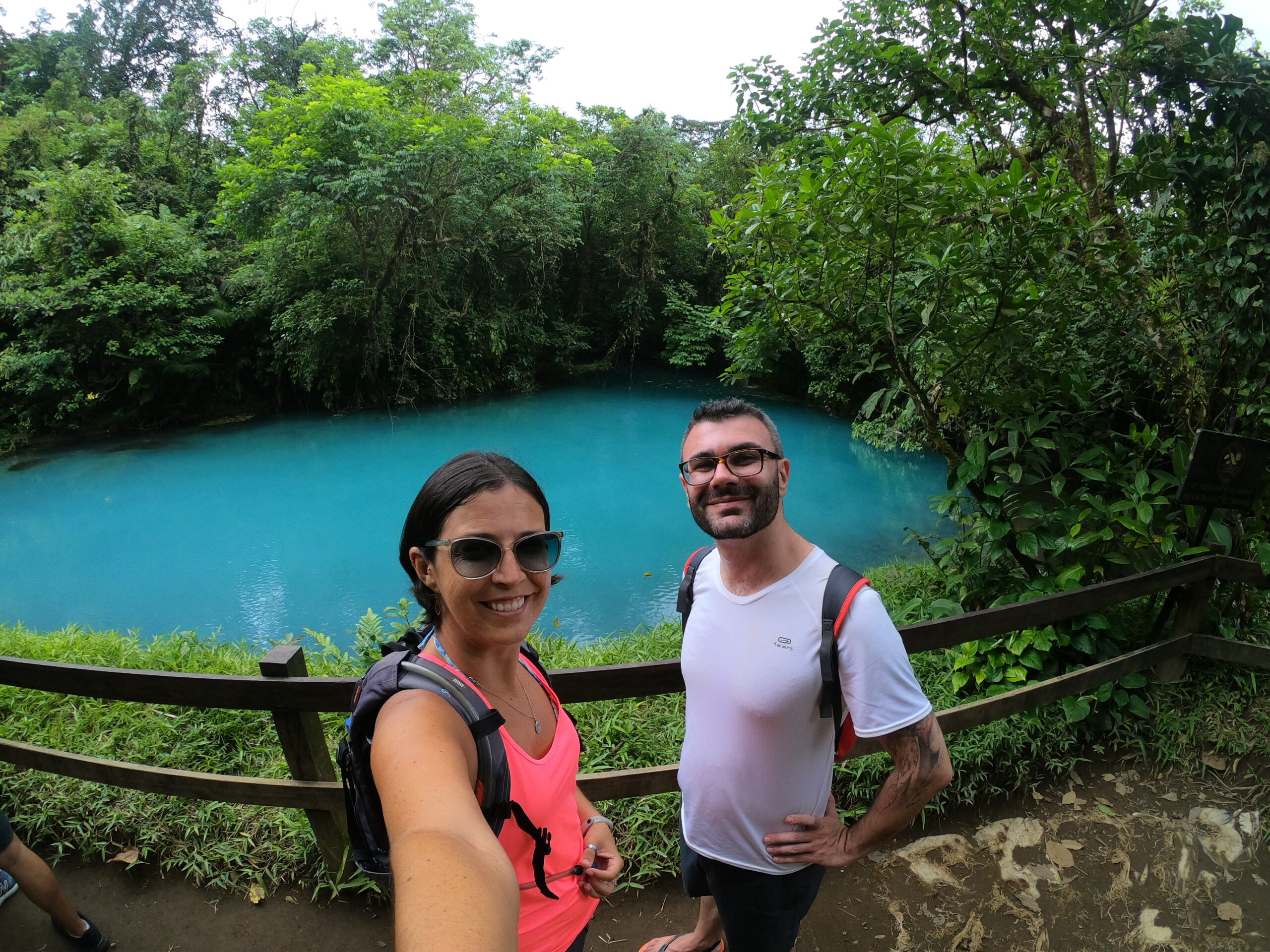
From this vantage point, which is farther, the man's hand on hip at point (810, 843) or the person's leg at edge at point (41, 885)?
the person's leg at edge at point (41, 885)

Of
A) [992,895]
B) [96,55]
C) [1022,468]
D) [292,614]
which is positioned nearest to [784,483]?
[992,895]

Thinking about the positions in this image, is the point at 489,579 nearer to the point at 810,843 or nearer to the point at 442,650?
the point at 442,650

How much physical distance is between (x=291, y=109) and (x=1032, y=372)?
14.1 m

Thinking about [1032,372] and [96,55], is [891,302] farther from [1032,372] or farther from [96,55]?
[96,55]

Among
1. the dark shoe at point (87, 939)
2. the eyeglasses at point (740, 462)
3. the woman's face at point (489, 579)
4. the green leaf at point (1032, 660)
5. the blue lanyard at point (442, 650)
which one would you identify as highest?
the eyeglasses at point (740, 462)

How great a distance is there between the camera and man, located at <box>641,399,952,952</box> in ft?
3.81

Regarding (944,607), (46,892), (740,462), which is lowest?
(46,892)

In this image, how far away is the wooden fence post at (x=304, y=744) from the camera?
1712 millimetres

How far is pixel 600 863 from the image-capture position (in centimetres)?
112

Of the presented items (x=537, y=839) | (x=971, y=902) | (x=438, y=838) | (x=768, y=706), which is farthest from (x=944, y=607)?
(x=438, y=838)

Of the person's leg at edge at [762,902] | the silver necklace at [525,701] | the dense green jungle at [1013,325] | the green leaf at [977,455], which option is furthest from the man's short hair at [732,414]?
the green leaf at [977,455]

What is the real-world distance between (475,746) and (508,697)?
7.6 inches

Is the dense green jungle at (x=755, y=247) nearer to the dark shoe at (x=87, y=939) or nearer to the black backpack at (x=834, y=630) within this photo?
the black backpack at (x=834, y=630)

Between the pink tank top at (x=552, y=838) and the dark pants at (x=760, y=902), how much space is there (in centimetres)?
39
